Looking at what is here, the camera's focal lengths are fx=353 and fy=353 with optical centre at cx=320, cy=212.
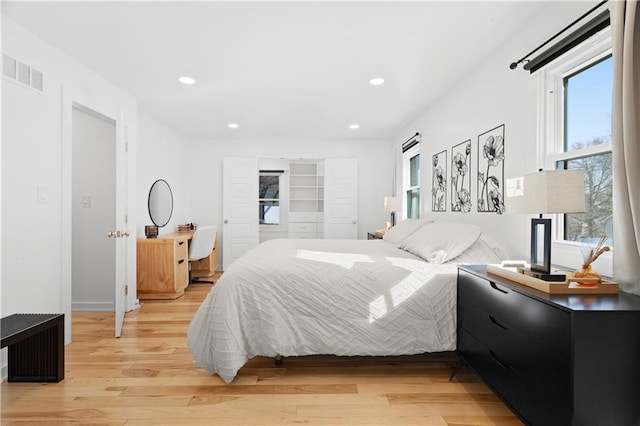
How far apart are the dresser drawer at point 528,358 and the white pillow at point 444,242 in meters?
0.54

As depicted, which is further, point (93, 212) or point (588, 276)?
point (93, 212)

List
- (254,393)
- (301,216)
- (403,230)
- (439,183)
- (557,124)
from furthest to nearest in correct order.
A: 1. (301,216)
2. (439,183)
3. (403,230)
4. (557,124)
5. (254,393)

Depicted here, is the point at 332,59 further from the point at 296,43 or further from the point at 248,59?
the point at 248,59

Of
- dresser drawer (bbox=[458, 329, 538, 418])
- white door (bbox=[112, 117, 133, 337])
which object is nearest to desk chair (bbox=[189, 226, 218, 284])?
white door (bbox=[112, 117, 133, 337])

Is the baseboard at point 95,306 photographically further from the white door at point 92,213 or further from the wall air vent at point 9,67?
the wall air vent at point 9,67

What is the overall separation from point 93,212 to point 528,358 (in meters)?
4.16

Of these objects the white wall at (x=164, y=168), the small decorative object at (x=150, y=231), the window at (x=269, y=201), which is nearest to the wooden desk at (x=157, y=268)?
the small decorative object at (x=150, y=231)

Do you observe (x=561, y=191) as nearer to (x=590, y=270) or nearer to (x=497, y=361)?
(x=590, y=270)

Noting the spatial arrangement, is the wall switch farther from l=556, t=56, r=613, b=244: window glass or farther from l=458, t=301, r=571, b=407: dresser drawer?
l=556, t=56, r=613, b=244: window glass

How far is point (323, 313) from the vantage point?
7.36ft

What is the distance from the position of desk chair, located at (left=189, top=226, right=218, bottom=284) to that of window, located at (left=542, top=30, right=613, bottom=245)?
4.15 metres

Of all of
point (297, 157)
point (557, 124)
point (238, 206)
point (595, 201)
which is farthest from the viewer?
point (297, 157)

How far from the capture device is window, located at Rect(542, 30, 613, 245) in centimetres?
186

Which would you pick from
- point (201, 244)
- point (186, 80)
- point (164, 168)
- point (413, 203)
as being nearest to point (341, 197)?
point (413, 203)
